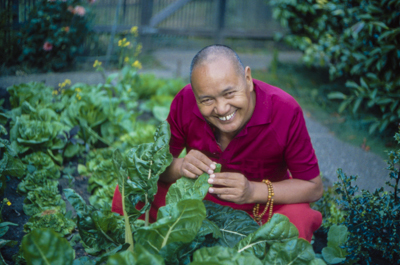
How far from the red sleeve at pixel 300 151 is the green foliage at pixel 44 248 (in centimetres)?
122

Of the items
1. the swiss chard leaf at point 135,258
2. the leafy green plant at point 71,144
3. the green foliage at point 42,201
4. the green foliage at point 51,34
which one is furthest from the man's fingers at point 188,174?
the green foliage at point 51,34

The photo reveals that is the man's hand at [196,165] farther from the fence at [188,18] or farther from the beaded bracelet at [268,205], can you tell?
the fence at [188,18]

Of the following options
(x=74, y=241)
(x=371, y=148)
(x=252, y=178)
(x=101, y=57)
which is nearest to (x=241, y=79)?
(x=252, y=178)

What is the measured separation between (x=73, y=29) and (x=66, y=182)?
10.2 feet

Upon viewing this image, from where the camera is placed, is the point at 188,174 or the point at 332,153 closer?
the point at 188,174

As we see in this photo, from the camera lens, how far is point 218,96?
1865 mm

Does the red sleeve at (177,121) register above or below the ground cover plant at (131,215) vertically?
above

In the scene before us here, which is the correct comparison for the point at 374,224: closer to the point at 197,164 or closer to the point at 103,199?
the point at 197,164

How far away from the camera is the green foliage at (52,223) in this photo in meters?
2.24

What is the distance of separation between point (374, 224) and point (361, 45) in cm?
260

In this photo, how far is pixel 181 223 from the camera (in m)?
1.51

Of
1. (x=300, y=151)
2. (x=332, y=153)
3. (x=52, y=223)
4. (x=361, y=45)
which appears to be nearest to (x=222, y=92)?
(x=300, y=151)

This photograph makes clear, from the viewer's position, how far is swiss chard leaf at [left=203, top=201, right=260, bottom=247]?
1826mm

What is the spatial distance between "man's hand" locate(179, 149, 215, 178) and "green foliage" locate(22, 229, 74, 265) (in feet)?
2.30
